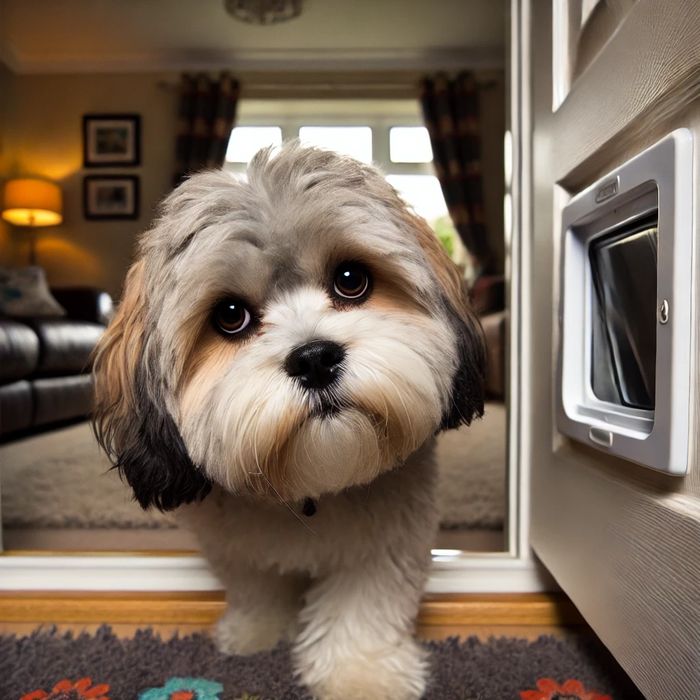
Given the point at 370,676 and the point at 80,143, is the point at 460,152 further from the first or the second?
the point at 370,676

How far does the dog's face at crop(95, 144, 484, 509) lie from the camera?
0.86 meters

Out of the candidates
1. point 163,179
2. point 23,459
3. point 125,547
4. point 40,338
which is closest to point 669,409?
point 125,547

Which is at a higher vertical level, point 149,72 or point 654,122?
point 149,72

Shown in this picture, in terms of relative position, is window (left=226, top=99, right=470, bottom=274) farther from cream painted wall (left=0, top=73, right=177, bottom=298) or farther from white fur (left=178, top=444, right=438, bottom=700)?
white fur (left=178, top=444, right=438, bottom=700)

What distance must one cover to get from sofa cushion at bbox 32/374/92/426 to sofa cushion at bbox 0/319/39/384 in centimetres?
15

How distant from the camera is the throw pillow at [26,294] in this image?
3744mm

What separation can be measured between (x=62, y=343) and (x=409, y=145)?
260 centimetres

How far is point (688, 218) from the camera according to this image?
757 mm

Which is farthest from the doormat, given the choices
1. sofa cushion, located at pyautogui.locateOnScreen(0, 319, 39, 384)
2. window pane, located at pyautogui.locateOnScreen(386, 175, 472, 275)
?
window pane, located at pyautogui.locateOnScreen(386, 175, 472, 275)

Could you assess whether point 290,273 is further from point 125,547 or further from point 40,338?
point 40,338

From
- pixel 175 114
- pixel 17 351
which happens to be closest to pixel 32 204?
pixel 175 114

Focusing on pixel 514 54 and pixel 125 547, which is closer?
pixel 514 54

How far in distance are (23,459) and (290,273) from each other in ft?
8.11

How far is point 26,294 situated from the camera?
3875mm
